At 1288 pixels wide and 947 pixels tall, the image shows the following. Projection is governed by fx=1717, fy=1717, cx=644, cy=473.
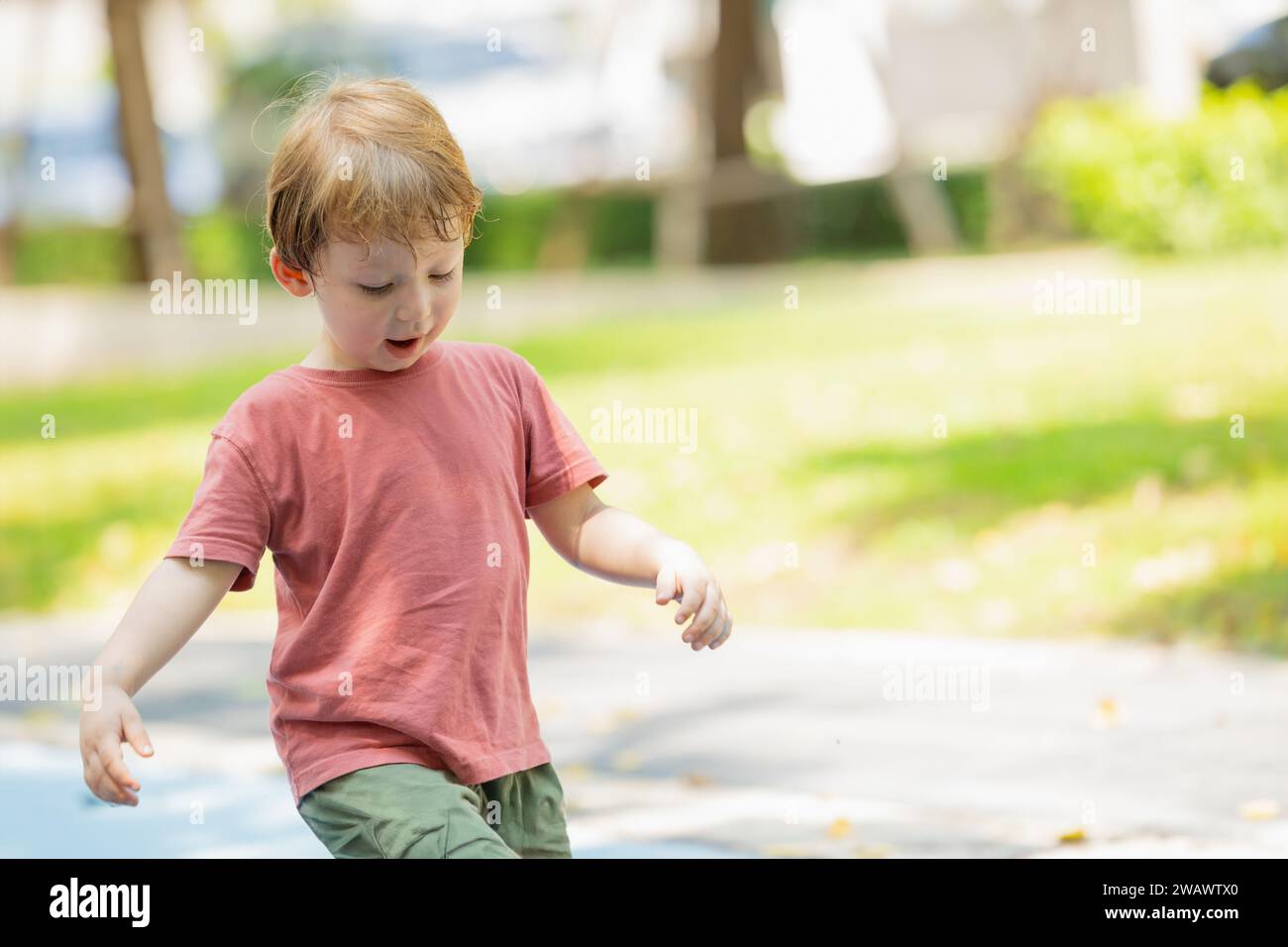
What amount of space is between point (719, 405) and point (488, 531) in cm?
661

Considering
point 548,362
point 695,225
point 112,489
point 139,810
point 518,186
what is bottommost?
point 139,810

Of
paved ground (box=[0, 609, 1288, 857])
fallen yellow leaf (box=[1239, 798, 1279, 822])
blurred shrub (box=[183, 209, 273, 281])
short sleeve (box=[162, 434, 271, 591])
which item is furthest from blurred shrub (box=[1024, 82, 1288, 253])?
short sleeve (box=[162, 434, 271, 591])

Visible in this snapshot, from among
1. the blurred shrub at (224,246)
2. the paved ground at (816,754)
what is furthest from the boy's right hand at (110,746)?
the blurred shrub at (224,246)

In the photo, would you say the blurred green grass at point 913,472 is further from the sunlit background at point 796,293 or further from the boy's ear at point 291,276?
the boy's ear at point 291,276

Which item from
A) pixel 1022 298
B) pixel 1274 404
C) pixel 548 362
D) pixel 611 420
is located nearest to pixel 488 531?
pixel 1274 404

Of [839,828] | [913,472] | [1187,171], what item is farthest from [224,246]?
[839,828]

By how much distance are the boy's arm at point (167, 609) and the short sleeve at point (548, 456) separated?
52 centimetres

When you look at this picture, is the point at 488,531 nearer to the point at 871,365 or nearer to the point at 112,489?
the point at 112,489

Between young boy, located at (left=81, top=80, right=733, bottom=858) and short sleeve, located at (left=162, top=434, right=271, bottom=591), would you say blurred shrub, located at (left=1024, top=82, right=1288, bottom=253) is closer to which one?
young boy, located at (left=81, top=80, right=733, bottom=858)

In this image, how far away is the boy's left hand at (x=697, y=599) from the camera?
8.32 feet

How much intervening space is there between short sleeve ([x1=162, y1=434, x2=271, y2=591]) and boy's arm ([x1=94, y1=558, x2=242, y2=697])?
0.08 ft

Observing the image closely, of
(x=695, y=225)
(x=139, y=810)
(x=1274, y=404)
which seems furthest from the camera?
(x=695, y=225)

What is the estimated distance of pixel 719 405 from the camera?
9.16m

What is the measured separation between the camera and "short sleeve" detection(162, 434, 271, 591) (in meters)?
2.45
